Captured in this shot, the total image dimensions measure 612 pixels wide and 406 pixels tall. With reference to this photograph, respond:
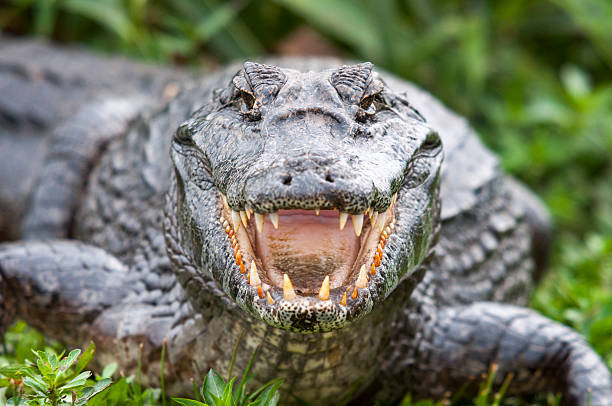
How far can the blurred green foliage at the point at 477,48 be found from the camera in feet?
17.0

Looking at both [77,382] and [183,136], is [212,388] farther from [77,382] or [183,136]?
[183,136]

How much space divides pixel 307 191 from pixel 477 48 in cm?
406

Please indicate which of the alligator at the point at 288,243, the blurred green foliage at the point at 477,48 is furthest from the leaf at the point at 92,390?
the blurred green foliage at the point at 477,48

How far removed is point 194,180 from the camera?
2.34m

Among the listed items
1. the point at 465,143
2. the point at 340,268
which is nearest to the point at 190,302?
the point at 340,268

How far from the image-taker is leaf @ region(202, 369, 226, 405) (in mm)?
2060

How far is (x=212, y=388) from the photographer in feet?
6.85

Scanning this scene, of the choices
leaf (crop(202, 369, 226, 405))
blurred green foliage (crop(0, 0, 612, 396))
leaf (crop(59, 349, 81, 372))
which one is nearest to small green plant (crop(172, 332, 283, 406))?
leaf (crop(202, 369, 226, 405))

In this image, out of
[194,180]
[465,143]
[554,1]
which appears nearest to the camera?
[194,180]

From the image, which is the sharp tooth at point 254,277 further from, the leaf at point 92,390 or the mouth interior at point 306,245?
the leaf at point 92,390

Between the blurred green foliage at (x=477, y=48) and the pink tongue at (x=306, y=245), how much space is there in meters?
2.72

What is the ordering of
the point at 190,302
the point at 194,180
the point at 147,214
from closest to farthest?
the point at 194,180 < the point at 190,302 < the point at 147,214

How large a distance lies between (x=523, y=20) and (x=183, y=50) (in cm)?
284

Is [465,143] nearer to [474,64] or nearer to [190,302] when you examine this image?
[190,302]
